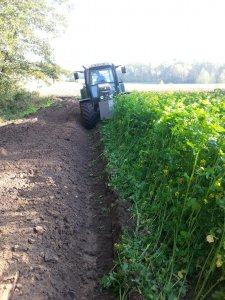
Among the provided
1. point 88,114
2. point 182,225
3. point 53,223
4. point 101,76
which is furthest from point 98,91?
point 182,225

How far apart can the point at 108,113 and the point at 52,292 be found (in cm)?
772

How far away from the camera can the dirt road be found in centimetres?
326

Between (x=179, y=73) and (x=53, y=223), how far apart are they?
56083 millimetres

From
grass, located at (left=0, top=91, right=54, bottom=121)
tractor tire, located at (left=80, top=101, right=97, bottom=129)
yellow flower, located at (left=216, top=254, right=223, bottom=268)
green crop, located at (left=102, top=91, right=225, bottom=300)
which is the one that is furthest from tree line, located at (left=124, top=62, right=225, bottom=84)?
yellow flower, located at (left=216, top=254, right=223, bottom=268)

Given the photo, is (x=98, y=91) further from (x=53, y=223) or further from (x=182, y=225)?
(x=182, y=225)

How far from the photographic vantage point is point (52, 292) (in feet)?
10.2

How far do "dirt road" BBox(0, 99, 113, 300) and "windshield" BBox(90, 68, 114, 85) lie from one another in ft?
14.8

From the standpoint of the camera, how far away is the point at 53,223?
423cm

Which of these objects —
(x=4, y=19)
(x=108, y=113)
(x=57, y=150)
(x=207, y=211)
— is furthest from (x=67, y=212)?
(x=4, y=19)

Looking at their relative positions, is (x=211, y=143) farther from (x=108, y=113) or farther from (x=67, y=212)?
(x=108, y=113)

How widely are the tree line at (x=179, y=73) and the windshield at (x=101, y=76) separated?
4505 cm

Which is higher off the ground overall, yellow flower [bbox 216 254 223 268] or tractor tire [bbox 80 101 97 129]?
tractor tire [bbox 80 101 97 129]

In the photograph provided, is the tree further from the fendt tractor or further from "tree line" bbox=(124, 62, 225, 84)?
"tree line" bbox=(124, 62, 225, 84)

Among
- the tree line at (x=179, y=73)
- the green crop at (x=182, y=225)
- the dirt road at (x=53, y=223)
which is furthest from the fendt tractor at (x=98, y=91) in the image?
the tree line at (x=179, y=73)
